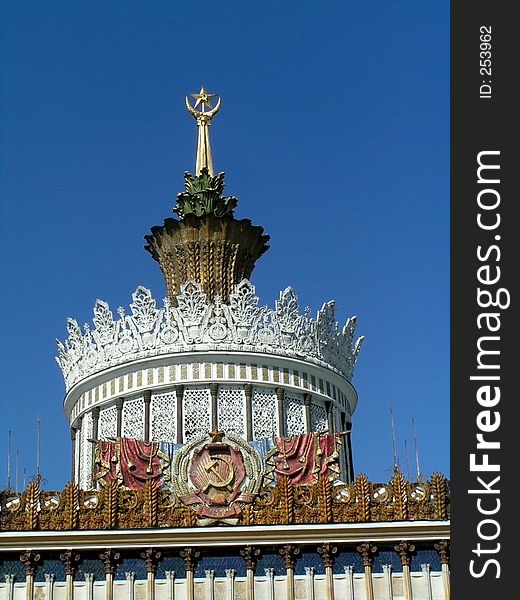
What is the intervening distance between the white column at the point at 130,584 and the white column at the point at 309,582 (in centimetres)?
404

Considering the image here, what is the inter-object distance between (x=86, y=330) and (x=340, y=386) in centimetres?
828

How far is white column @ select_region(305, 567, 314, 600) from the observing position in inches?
1115

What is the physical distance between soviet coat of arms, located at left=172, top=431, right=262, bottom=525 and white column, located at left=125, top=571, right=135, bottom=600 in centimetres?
207

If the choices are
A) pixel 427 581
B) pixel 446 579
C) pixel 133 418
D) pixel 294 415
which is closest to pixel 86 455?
pixel 133 418

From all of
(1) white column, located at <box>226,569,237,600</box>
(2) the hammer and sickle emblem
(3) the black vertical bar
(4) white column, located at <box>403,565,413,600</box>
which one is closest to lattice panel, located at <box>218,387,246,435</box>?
(2) the hammer and sickle emblem

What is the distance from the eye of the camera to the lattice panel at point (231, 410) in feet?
119

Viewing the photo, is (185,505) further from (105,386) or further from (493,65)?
(493,65)

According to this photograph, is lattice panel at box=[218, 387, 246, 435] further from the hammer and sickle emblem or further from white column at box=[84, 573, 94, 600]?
white column at box=[84, 573, 94, 600]

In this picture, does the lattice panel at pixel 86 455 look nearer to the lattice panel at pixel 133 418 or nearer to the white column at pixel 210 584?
the lattice panel at pixel 133 418

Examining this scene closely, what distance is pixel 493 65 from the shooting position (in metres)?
21.8

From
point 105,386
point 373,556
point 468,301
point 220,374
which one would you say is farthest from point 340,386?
point 468,301

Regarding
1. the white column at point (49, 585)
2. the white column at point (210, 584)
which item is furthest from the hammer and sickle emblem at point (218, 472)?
the white column at point (49, 585)

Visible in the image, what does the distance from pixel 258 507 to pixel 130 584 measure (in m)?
3.48

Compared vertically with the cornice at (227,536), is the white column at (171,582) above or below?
below
